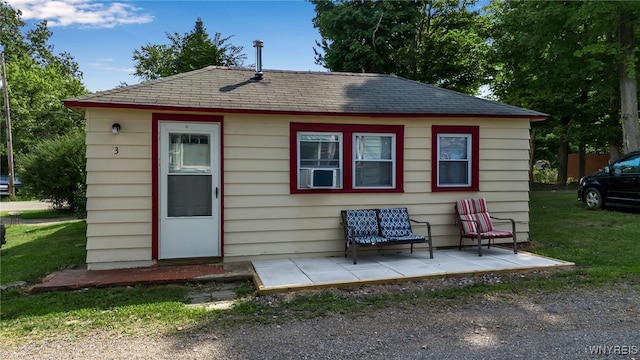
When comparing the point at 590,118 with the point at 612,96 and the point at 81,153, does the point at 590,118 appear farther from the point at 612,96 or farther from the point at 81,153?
the point at 81,153

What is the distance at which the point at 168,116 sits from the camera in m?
5.69

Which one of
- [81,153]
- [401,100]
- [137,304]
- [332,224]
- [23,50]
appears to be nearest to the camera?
[137,304]

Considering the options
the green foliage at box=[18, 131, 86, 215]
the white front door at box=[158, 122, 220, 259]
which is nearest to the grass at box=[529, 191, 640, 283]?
the white front door at box=[158, 122, 220, 259]

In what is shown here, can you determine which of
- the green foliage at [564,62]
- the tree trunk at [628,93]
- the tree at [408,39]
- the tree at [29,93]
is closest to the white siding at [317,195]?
the green foliage at [564,62]

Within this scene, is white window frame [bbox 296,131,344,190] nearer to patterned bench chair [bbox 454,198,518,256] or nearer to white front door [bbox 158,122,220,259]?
white front door [bbox 158,122,220,259]

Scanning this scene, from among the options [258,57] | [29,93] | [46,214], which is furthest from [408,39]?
[29,93]

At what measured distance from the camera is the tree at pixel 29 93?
27.1 metres

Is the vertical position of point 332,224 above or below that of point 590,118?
below

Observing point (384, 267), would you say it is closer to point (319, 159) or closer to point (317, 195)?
point (317, 195)

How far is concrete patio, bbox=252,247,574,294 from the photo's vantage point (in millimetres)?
4941

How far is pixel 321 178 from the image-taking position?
6.15m

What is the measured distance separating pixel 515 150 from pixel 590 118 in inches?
550

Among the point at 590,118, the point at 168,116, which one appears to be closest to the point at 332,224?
the point at 168,116

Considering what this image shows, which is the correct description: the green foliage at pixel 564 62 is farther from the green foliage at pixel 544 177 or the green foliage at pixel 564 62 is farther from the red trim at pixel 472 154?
the red trim at pixel 472 154
